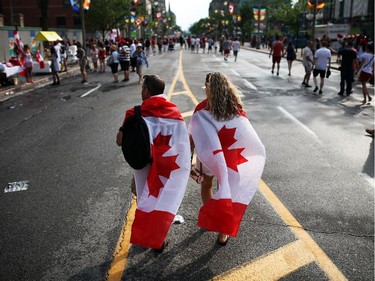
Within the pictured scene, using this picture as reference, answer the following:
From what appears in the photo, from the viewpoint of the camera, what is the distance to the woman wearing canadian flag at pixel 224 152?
375 centimetres

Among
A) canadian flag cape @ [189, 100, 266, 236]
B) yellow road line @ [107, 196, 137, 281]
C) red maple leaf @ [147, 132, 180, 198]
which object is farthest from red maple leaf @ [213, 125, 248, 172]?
yellow road line @ [107, 196, 137, 281]

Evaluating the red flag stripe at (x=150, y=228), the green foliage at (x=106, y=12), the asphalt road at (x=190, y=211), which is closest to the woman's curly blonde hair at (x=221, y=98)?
the red flag stripe at (x=150, y=228)

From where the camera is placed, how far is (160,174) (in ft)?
12.0

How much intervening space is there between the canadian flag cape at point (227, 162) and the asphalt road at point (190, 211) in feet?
1.37

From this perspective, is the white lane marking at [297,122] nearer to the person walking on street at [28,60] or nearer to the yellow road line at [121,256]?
Result: the yellow road line at [121,256]

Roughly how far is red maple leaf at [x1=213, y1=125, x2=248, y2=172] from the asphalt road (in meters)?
0.89

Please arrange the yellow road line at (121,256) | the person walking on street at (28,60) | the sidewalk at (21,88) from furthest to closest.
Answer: the person walking on street at (28,60) → the sidewalk at (21,88) → the yellow road line at (121,256)

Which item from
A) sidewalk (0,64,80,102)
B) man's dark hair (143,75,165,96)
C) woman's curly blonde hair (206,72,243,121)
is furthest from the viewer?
sidewalk (0,64,80,102)

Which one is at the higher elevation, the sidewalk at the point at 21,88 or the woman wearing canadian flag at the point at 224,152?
the woman wearing canadian flag at the point at 224,152

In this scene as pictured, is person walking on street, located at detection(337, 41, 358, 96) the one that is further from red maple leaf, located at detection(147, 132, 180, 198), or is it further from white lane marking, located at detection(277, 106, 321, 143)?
red maple leaf, located at detection(147, 132, 180, 198)

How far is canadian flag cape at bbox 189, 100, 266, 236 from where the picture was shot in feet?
12.3

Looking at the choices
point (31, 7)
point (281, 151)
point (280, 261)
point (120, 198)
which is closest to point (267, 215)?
point (280, 261)

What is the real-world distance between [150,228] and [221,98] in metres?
1.43

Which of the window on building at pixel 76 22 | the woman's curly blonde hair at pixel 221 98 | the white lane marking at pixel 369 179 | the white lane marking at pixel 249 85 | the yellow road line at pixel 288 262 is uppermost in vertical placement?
the window on building at pixel 76 22
